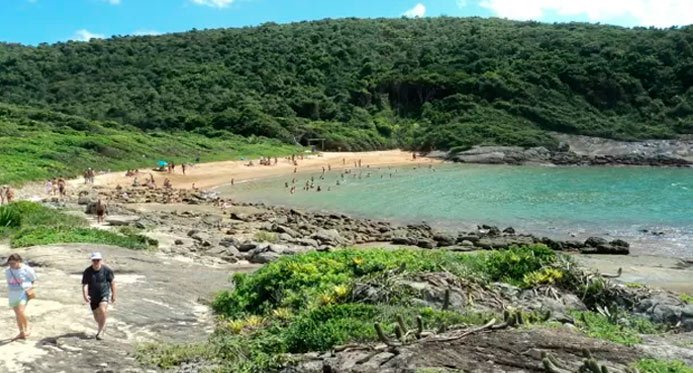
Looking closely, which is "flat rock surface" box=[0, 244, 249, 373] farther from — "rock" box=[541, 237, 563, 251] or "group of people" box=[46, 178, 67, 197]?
"group of people" box=[46, 178, 67, 197]

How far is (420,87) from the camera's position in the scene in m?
105

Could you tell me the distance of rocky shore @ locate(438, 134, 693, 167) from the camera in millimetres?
77375

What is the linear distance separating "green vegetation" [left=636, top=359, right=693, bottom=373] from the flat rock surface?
7.31 m

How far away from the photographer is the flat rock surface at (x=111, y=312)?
35.7 ft

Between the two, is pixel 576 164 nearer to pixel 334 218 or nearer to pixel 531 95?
pixel 531 95

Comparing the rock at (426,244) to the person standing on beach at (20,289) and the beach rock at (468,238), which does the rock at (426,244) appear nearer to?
the beach rock at (468,238)

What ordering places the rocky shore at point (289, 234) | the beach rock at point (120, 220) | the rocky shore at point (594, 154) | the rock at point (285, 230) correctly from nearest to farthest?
1. the rocky shore at point (289, 234)
2. the beach rock at point (120, 220)
3. the rock at point (285, 230)
4. the rocky shore at point (594, 154)

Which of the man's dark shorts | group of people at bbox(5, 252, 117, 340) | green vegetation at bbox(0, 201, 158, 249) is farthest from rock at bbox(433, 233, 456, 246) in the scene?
the man's dark shorts

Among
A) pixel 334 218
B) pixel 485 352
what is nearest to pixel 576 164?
pixel 334 218

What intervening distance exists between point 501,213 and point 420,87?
2639 inches

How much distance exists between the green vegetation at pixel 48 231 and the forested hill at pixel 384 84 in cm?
6097

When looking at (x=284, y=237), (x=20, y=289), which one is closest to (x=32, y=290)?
(x=20, y=289)

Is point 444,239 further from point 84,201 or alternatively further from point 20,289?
point 20,289

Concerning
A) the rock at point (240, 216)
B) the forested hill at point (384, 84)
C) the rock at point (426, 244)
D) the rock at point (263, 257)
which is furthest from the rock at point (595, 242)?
the forested hill at point (384, 84)
